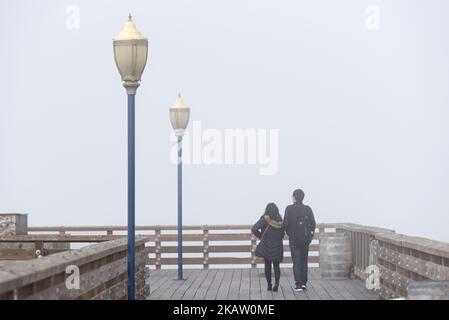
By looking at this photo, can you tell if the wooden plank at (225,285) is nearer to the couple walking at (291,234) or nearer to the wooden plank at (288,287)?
the couple walking at (291,234)

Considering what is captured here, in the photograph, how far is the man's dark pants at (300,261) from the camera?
1606 centimetres

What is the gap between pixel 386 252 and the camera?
13.8 meters

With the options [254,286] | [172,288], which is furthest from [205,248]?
[172,288]

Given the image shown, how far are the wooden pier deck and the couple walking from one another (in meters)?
0.35

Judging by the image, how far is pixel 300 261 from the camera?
16109mm

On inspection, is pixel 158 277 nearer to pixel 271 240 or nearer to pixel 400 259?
pixel 271 240

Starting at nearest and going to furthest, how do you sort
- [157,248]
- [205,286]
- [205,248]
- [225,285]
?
[205,286] → [225,285] → [205,248] → [157,248]

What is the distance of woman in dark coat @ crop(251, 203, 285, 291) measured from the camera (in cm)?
1597

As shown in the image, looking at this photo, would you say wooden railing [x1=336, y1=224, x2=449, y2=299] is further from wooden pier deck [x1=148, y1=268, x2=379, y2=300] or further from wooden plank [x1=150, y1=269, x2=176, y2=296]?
wooden plank [x1=150, y1=269, x2=176, y2=296]

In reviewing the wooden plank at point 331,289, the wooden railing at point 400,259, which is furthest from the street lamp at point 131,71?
the wooden plank at point 331,289

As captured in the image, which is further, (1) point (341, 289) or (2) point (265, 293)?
(1) point (341, 289)
